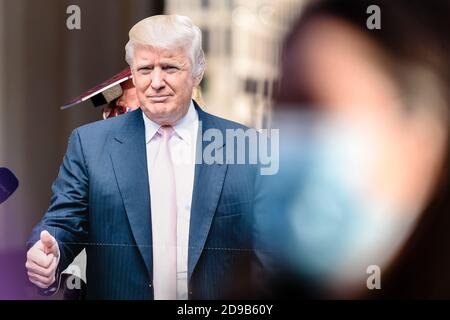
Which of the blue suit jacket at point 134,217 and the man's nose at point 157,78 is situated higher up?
the man's nose at point 157,78

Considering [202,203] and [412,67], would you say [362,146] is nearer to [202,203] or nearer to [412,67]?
[412,67]

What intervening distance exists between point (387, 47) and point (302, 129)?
2.00 feet

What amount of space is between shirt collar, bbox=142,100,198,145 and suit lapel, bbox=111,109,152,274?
0.03 metres

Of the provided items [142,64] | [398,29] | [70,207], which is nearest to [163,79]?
[142,64]

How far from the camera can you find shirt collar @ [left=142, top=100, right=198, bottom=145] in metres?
4.70

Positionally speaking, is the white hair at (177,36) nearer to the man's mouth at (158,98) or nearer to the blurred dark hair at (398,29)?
the man's mouth at (158,98)

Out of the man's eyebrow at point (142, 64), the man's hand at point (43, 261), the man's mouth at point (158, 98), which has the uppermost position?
the man's eyebrow at point (142, 64)

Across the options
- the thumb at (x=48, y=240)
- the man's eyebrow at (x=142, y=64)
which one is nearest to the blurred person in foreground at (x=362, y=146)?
the man's eyebrow at (x=142, y=64)

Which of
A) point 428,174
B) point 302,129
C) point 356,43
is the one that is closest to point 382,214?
point 428,174

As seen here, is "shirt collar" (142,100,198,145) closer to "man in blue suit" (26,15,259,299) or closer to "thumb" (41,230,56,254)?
"man in blue suit" (26,15,259,299)

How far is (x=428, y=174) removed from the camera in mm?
4738

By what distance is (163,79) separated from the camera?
15.1 feet

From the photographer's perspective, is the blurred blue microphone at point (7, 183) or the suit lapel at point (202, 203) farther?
the blurred blue microphone at point (7, 183)

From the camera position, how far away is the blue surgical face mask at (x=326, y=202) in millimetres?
4676
